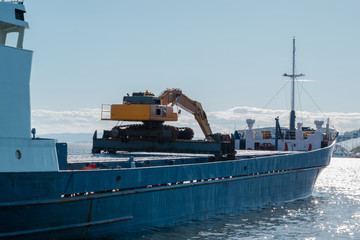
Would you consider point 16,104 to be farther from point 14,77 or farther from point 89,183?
point 89,183

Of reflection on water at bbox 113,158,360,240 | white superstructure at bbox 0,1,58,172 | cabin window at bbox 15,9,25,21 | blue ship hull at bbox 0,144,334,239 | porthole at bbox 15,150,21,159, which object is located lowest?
reflection on water at bbox 113,158,360,240

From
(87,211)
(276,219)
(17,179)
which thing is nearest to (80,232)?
(87,211)

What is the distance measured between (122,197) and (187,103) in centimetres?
2011

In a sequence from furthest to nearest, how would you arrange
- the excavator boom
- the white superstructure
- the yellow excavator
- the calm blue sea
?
the excavator boom < the yellow excavator < the calm blue sea < the white superstructure

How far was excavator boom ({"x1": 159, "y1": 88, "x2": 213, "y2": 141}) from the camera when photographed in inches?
1382

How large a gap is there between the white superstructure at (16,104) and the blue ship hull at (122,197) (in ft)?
1.57

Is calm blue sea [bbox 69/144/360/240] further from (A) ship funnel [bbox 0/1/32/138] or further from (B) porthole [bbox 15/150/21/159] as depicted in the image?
(A) ship funnel [bbox 0/1/32/138]

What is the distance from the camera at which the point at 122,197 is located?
702 inches

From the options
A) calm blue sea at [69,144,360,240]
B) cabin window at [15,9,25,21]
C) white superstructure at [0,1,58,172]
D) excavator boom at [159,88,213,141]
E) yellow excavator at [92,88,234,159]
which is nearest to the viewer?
white superstructure at [0,1,58,172]

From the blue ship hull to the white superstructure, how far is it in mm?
478

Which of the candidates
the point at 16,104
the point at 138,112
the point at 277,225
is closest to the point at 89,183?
the point at 16,104

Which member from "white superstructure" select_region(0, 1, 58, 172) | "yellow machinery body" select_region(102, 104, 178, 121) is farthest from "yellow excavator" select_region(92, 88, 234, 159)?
"white superstructure" select_region(0, 1, 58, 172)

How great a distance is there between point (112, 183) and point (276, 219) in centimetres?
969

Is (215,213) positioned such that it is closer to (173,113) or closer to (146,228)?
(146,228)
